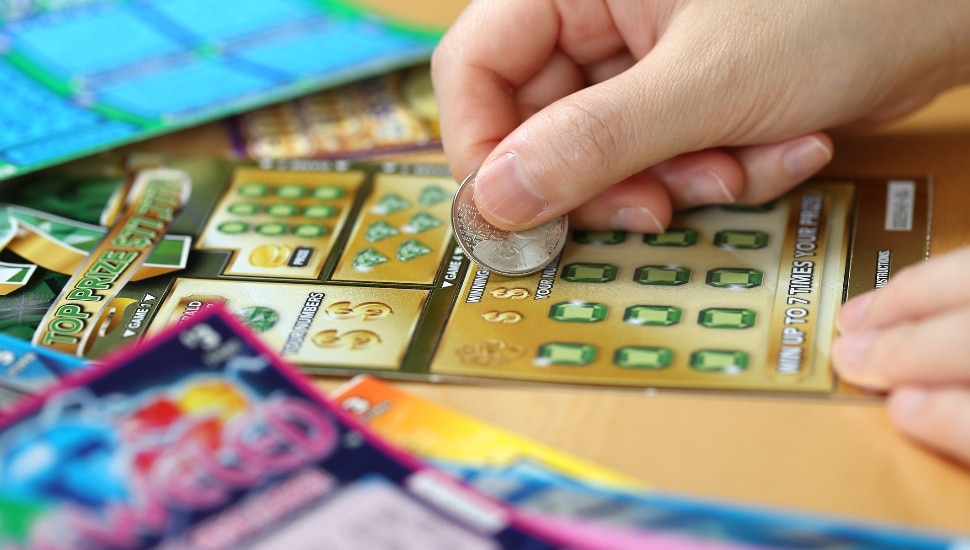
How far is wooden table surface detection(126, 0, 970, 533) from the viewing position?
582mm

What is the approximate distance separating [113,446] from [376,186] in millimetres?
408

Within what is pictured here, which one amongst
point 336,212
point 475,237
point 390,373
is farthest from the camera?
point 336,212

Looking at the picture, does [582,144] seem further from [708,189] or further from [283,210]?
[283,210]

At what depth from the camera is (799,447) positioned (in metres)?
0.62

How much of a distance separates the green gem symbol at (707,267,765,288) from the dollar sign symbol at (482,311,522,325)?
0.49ft

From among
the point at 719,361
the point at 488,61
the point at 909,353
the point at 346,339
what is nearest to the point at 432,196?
the point at 488,61

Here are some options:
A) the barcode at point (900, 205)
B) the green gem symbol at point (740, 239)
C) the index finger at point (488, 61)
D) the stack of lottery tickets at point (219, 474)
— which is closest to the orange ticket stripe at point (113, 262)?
the stack of lottery tickets at point (219, 474)

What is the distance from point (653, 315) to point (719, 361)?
2.7 inches

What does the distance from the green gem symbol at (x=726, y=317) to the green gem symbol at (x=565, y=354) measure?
85mm

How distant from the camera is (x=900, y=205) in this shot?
0.85 meters

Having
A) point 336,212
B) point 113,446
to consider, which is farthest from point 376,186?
point 113,446

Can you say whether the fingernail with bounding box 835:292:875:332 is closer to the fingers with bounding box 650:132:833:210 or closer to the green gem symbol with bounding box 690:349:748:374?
the green gem symbol with bounding box 690:349:748:374

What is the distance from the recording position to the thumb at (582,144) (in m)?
0.76

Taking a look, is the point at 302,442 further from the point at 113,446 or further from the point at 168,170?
the point at 168,170
